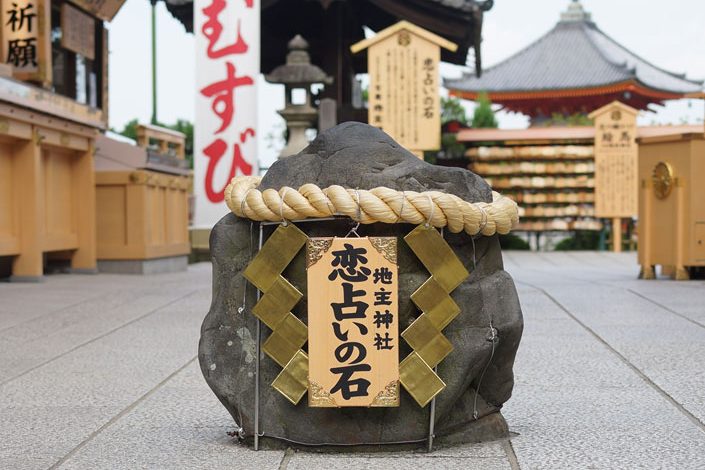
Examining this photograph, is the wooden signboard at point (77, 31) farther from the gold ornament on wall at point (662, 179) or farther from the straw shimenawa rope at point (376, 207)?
the straw shimenawa rope at point (376, 207)

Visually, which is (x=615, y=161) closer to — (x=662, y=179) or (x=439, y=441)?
(x=662, y=179)

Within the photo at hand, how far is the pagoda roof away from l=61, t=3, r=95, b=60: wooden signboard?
18.3 metres

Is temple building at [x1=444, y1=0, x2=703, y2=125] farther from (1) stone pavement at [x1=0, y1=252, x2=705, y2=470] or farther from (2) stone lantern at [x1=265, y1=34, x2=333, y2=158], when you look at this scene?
(1) stone pavement at [x1=0, y1=252, x2=705, y2=470]

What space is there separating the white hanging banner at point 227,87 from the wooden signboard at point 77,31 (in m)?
1.42

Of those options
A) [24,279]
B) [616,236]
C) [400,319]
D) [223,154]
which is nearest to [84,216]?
[24,279]

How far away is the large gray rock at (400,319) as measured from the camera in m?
3.39

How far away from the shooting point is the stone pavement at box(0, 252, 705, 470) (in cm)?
331

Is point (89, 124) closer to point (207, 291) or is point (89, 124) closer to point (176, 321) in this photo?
point (207, 291)

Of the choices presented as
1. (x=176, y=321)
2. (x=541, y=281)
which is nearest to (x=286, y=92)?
(x=541, y=281)

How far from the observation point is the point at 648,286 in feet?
32.7

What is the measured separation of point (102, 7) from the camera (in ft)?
43.7

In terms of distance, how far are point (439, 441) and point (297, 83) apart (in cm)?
1295

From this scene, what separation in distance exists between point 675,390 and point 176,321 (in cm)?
379

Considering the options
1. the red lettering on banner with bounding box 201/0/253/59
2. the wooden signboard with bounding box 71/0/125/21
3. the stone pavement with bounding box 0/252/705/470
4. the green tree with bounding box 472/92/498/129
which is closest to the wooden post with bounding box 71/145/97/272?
the wooden signboard with bounding box 71/0/125/21
